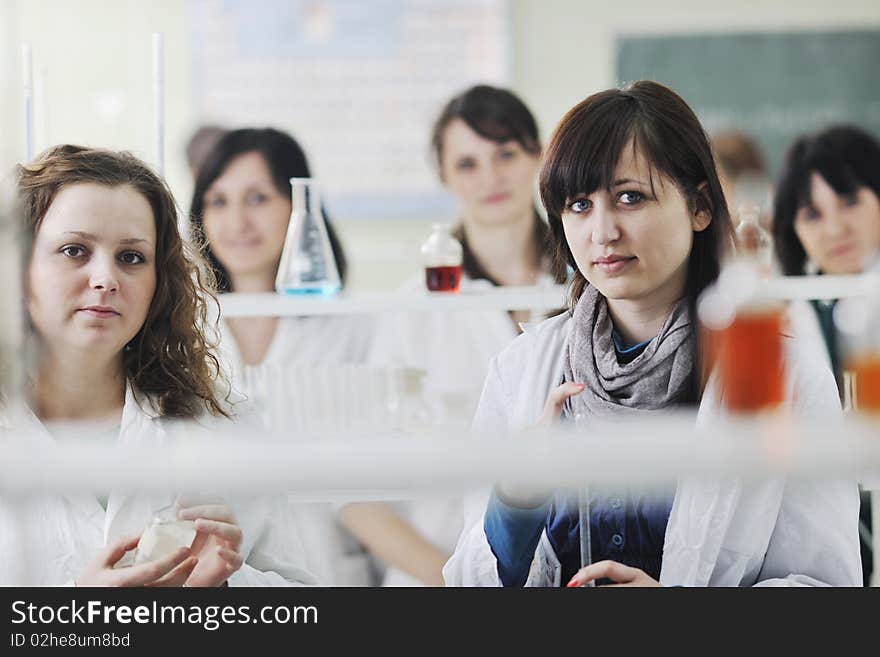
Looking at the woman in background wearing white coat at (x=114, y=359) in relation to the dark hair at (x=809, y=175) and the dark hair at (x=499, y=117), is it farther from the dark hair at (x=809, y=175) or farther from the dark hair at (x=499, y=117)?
the dark hair at (x=809, y=175)

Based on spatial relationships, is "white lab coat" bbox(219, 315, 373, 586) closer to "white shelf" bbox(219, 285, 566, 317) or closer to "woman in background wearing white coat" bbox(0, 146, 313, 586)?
"white shelf" bbox(219, 285, 566, 317)

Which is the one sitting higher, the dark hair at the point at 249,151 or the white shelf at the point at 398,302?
the dark hair at the point at 249,151

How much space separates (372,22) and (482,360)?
1753 mm

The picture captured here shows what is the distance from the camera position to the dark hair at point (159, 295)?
47.1 inches

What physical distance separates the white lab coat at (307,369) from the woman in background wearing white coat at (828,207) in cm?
80

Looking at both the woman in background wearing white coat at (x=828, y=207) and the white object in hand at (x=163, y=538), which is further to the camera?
the woman in background wearing white coat at (x=828, y=207)

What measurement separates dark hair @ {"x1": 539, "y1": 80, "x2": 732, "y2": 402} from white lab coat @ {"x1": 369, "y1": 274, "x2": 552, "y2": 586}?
0.72 metres

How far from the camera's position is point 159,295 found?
47.7 inches

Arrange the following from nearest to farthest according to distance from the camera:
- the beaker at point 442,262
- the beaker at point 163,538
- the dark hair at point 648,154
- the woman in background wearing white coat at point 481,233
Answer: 1. the beaker at point 163,538
2. the dark hair at point 648,154
3. the beaker at point 442,262
4. the woman in background wearing white coat at point 481,233

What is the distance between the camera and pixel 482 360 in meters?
2.01

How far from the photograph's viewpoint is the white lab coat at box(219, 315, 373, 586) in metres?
1.62

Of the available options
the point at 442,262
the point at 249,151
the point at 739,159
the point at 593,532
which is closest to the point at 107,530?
the point at 593,532

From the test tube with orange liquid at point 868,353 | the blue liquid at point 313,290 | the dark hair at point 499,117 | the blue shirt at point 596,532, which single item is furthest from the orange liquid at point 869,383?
the dark hair at point 499,117

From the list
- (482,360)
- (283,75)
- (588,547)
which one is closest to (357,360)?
(482,360)
